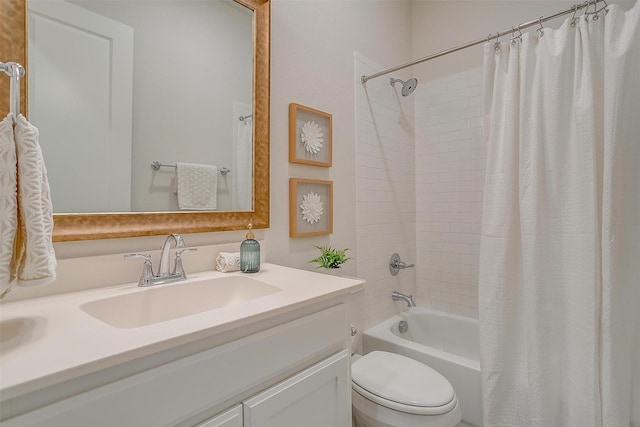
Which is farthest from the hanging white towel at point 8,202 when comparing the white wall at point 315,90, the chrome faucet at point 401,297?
the chrome faucet at point 401,297

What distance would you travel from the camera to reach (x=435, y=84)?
231 cm

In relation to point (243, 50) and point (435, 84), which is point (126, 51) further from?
point (435, 84)

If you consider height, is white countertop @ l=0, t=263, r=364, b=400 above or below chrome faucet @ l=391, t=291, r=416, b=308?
above

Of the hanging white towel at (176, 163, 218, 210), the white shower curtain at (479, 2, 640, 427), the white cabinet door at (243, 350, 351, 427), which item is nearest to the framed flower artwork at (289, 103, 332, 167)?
the hanging white towel at (176, 163, 218, 210)

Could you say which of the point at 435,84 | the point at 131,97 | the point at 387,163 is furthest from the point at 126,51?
the point at 435,84

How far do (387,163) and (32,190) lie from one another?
182cm

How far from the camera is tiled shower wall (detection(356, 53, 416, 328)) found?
1916 millimetres

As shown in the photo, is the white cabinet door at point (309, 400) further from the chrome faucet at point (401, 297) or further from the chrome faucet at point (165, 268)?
the chrome faucet at point (401, 297)

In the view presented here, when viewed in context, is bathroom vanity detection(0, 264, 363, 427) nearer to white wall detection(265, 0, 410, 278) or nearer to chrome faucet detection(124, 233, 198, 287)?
chrome faucet detection(124, 233, 198, 287)

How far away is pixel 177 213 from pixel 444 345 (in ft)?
6.25

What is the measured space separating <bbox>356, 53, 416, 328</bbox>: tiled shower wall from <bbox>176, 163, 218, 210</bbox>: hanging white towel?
89cm

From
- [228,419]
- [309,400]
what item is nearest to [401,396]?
[309,400]

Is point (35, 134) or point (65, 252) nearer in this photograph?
point (35, 134)

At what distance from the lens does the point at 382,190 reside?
2074 mm
